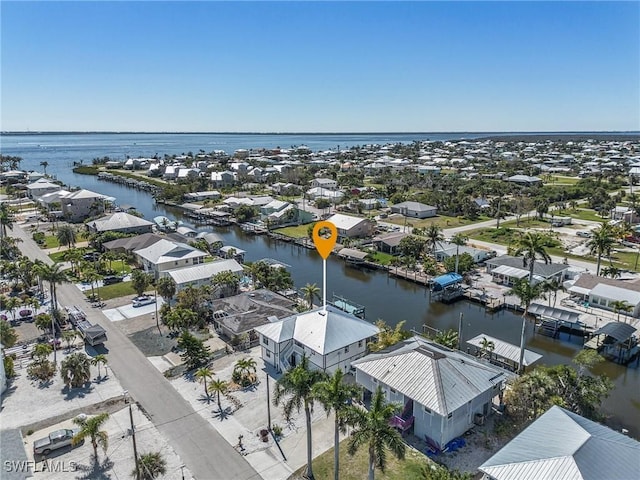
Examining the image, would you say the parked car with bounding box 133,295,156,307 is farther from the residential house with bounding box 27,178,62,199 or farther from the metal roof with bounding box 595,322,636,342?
the residential house with bounding box 27,178,62,199

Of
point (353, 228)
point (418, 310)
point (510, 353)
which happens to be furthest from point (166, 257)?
point (510, 353)

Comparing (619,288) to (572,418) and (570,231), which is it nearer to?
(572,418)

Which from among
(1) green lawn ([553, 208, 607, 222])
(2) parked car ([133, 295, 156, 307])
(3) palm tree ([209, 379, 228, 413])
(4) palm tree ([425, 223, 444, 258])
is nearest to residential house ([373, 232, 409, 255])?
(4) palm tree ([425, 223, 444, 258])

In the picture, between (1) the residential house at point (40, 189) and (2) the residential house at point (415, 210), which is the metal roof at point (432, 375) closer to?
(2) the residential house at point (415, 210)

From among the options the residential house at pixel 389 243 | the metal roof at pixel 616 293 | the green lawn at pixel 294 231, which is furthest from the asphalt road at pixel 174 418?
the green lawn at pixel 294 231

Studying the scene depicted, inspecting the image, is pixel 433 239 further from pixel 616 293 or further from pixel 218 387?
pixel 218 387

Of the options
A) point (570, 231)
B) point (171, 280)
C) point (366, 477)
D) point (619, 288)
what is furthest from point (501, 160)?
point (366, 477)
